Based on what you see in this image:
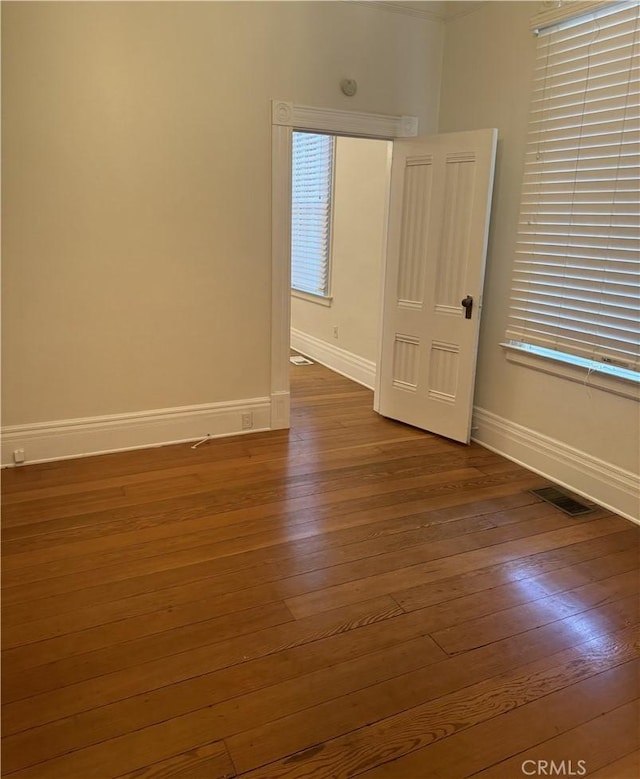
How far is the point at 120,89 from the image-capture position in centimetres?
321

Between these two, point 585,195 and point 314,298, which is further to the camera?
point 314,298

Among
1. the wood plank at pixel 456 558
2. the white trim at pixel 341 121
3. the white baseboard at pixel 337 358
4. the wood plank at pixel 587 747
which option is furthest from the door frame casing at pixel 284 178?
the wood plank at pixel 587 747

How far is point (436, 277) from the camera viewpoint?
12.9 ft

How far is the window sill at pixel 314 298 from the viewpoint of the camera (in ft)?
19.7

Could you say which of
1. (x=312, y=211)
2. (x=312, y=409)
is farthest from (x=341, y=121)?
(x=312, y=211)

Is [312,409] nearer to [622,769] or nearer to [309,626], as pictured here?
[309,626]

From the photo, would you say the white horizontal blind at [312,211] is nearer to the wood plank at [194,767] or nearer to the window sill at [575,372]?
the window sill at [575,372]

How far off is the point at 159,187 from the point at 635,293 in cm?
274

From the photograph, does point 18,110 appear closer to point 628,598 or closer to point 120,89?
point 120,89

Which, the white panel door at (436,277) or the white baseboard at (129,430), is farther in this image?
the white panel door at (436,277)

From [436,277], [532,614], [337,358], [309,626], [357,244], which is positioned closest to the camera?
[309,626]

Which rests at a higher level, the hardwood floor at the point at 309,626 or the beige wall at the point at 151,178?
the beige wall at the point at 151,178

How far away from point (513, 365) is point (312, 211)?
345cm

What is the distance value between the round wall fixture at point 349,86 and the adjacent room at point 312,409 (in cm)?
2
